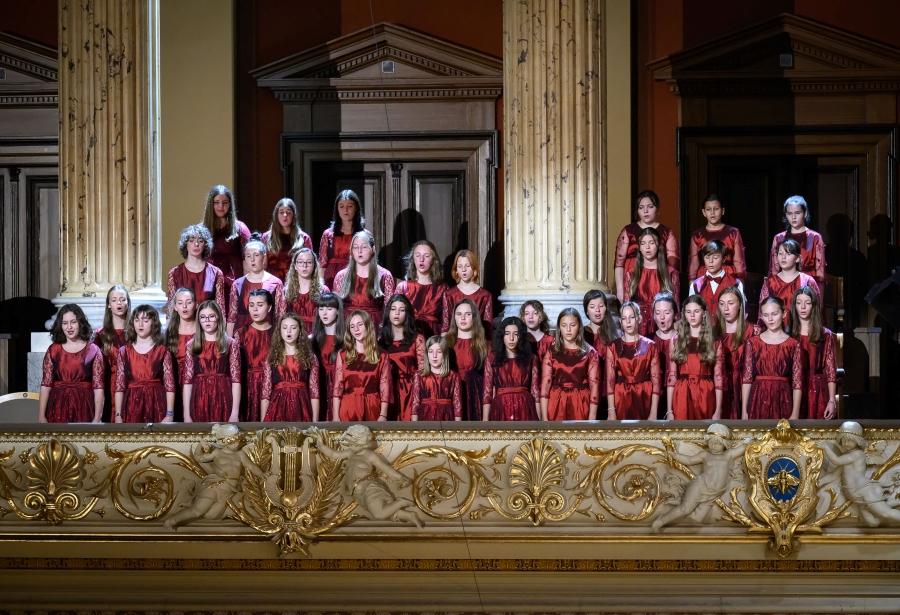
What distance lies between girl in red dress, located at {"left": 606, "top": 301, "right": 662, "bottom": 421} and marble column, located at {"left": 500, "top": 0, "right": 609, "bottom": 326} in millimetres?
835

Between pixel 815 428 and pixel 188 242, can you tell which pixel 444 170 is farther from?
pixel 815 428

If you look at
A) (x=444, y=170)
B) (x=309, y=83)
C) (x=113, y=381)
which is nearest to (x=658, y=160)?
(x=444, y=170)

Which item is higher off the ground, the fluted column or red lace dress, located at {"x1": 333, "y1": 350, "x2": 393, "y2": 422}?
the fluted column

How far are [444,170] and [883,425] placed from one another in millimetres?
5431

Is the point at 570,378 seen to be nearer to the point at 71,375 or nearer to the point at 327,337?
the point at 327,337

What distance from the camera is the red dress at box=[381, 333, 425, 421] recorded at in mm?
6270

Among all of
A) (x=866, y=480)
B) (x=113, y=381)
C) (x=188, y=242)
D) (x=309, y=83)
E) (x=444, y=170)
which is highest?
(x=309, y=83)

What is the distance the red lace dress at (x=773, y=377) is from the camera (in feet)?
19.5

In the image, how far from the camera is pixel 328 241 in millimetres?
7707

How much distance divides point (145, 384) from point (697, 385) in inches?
121

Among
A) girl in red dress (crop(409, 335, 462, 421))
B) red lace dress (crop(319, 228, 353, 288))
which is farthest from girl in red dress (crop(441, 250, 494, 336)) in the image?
red lace dress (crop(319, 228, 353, 288))

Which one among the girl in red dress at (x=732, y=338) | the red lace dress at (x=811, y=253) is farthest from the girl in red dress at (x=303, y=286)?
the red lace dress at (x=811, y=253)

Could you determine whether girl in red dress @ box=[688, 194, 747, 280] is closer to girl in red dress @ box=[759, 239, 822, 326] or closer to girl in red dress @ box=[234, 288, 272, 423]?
girl in red dress @ box=[759, 239, 822, 326]

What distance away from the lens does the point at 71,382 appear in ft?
20.6
